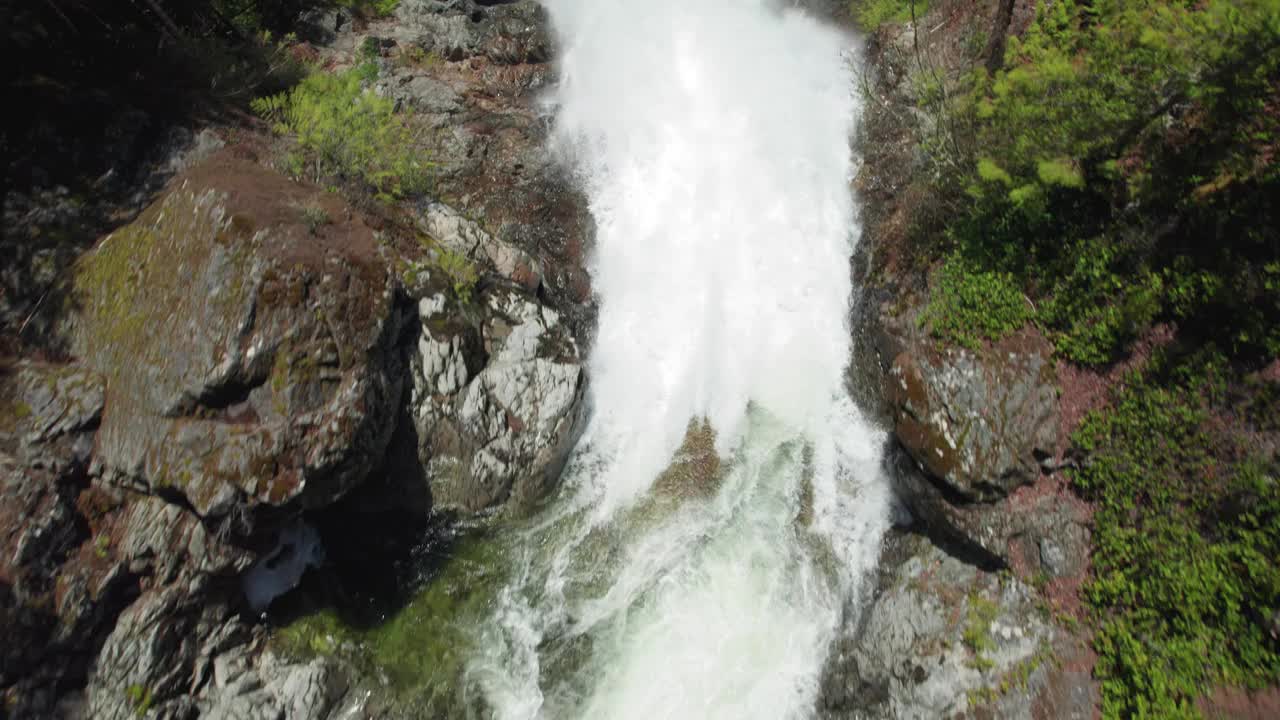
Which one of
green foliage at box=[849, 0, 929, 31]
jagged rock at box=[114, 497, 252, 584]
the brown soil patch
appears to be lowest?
jagged rock at box=[114, 497, 252, 584]

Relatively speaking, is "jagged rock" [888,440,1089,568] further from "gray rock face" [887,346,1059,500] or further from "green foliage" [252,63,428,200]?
"green foliage" [252,63,428,200]

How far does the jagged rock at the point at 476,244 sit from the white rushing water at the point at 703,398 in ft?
5.63

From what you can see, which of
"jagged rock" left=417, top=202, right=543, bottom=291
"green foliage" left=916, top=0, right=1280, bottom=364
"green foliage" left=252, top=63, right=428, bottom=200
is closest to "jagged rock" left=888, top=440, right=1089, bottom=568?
"green foliage" left=916, top=0, right=1280, bottom=364

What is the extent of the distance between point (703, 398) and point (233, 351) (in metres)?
7.75

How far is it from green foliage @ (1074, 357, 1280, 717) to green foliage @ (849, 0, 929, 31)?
34.4ft

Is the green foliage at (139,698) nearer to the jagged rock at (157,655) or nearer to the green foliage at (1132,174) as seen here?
the jagged rock at (157,655)

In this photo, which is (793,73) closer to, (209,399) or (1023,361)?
(1023,361)

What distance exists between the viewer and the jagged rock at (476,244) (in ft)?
37.2

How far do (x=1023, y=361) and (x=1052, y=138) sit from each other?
3.39 m

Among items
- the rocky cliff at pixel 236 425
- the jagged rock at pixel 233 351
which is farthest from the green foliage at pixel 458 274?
the jagged rock at pixel 233 351

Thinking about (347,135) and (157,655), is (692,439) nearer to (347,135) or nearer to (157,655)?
(157,655)

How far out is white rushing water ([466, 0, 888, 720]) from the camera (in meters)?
8.72

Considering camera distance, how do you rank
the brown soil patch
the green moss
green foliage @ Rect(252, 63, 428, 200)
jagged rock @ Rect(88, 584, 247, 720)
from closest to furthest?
jagged rock @ Rect(88, 584, 247, 720)
the green moss
the brown soil patch
green foliage @ Rect(252, 63, 428, 200)

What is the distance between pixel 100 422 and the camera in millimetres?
8023
